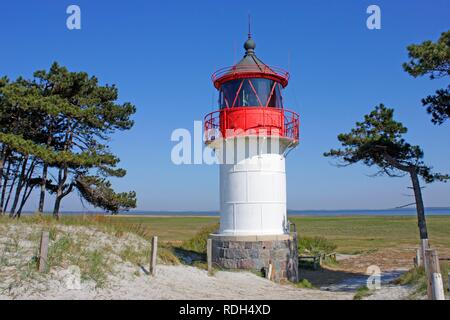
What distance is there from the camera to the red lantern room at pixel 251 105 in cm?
1589

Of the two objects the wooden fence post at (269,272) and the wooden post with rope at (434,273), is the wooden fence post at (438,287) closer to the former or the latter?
the wooden post with rope at (434,273)

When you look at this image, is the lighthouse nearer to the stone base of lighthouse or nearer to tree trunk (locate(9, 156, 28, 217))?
the stone base of lighthouse

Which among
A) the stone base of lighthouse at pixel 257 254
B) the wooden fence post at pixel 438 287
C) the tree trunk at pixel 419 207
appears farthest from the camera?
the tree trunk at pixel 419 207

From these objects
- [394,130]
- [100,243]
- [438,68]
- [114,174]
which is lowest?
[100,243]

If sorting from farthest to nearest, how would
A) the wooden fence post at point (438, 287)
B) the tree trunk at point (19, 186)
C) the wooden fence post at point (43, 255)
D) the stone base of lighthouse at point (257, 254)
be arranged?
1. the tree trunk at point (19, 186)
2. the stone base of lighthouse at point (257, 254)
3. the wooden fence post at point (43, 255)
4. the wooden fence post at point (438, 287)

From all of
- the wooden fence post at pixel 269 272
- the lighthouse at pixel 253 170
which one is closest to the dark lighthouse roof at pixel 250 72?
the lighthouse at pixel 253 170

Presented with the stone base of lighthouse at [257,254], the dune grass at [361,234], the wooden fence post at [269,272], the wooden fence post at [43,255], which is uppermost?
the wooden fence post at [43,255]

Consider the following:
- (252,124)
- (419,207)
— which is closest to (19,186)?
(252,124)

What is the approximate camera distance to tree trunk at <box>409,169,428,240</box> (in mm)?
17531

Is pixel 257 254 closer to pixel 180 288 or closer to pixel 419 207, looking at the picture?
pixel 180 288
